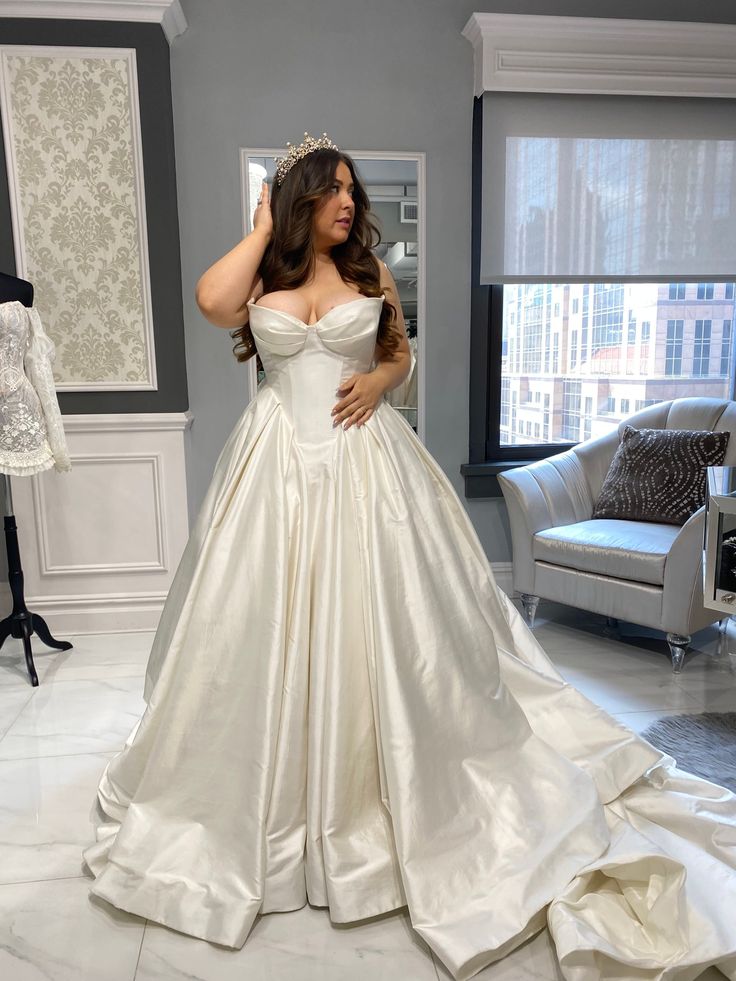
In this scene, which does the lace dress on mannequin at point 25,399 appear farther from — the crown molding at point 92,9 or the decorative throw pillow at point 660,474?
the decorative throw pillow at point 660,474

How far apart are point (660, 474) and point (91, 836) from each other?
2.56 meters

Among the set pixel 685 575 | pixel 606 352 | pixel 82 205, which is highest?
pixel 82 205

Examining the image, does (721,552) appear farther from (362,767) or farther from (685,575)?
(362,767)

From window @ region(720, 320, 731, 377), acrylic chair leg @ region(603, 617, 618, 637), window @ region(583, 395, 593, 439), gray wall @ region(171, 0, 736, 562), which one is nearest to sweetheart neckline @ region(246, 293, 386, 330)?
gray wall @ region(171, 0, 736, 562)

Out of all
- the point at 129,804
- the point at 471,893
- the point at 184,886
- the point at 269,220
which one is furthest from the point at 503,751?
the point at 269,220

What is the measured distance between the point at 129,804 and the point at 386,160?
2903 millimetres

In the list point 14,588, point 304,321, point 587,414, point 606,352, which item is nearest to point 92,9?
point 304,321

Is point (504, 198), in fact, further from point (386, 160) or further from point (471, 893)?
point (471, 893)

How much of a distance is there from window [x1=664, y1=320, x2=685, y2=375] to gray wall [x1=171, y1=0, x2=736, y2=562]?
1.18 meters

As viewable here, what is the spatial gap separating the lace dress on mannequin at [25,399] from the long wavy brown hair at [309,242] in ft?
3.82

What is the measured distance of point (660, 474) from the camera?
3.23m

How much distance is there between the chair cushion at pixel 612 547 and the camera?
286 centimetres

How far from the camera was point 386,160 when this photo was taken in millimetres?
3453

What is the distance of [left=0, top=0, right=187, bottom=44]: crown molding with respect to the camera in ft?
9.69
